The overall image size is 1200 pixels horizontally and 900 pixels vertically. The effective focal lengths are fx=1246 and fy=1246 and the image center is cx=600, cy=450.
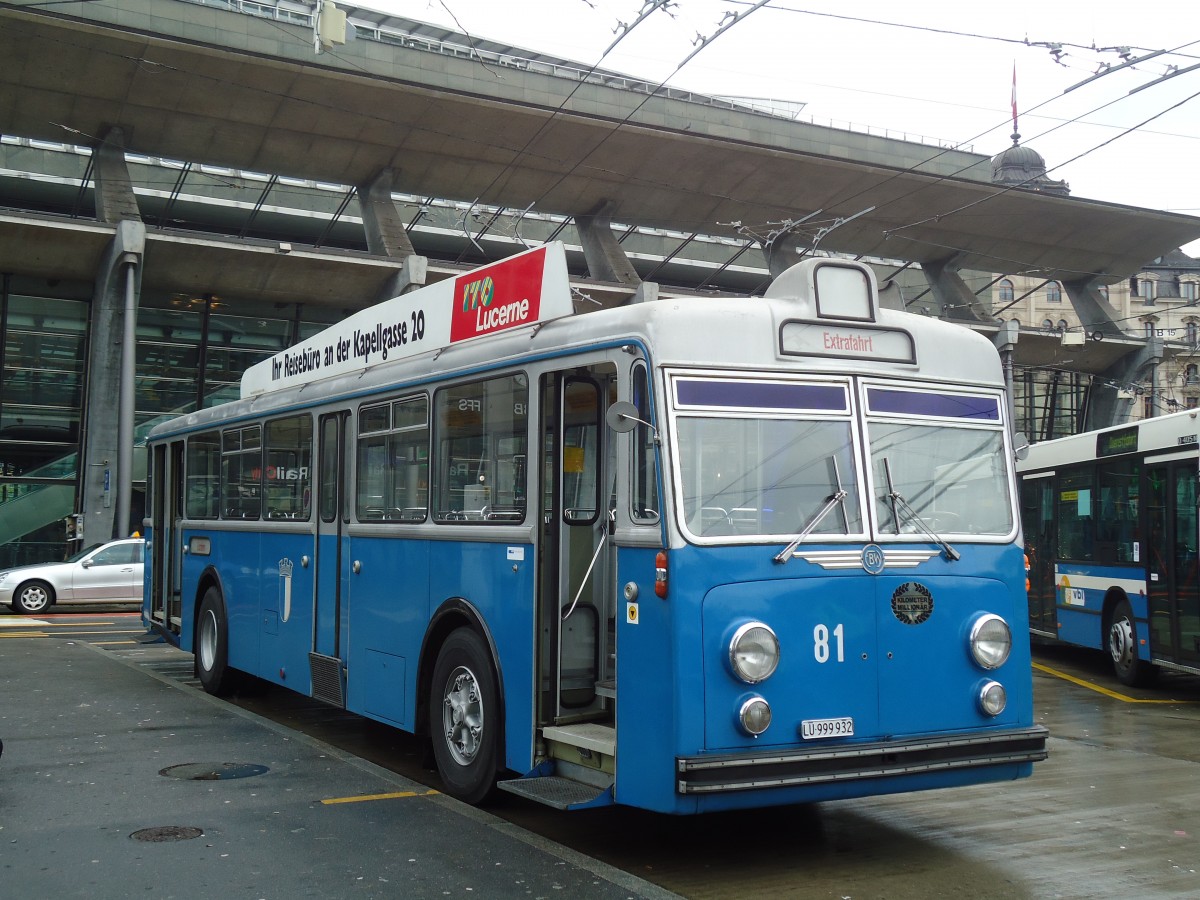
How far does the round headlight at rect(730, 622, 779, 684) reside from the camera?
19.5 feet

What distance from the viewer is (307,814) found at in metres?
7.31

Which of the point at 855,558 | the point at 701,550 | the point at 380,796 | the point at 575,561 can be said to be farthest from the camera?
the point at 380,796

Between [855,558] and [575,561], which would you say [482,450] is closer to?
[575,561]

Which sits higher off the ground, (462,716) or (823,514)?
(823,514)

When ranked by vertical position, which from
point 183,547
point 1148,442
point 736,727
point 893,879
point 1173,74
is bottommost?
point 893,879

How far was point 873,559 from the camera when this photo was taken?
6.39 metres

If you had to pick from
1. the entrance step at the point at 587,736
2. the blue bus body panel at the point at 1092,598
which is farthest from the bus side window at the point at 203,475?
the blue bus body panel at the point at 1092,598

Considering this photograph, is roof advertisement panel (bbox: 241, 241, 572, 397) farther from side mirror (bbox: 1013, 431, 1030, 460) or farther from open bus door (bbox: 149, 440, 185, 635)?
open bus door (bbox: 149, 440, 185, 635)

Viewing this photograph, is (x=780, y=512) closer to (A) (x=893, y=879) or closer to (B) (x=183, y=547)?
(A) (x=893, y=879)

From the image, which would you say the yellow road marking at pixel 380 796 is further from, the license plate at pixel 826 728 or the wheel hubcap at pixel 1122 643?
the wheel hubcap at pixel 1122 643

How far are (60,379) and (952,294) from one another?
2655cm

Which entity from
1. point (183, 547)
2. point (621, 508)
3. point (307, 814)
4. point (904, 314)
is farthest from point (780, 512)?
point (183, 547)

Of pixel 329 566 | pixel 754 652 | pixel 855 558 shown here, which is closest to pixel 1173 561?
pixel 855 558

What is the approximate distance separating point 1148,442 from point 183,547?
10811 millimetres
